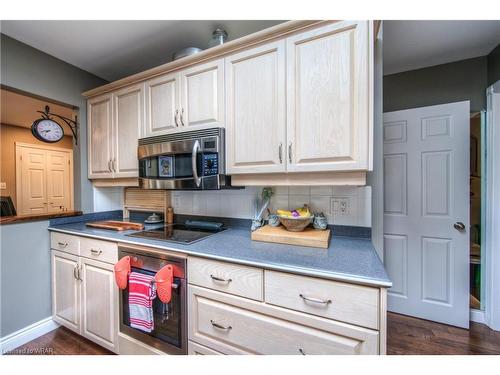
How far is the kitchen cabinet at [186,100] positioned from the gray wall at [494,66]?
215cm

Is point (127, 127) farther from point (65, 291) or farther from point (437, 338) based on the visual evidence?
point (437, 338)

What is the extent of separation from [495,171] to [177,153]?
2.47 meters

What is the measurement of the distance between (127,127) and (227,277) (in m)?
1.50

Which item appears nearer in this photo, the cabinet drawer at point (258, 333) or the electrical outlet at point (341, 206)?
the cabinet drawer at point (258, 333)

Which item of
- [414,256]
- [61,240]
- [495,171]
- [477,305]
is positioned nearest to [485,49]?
[495,171]

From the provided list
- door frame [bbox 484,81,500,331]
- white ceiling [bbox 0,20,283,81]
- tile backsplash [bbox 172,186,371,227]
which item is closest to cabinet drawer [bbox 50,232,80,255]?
tile backsplash [bbox 172,186,371,227]

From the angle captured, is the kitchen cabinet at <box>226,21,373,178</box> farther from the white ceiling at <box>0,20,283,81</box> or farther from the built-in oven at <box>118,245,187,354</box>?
the built-in oven at <box>118,245,187,354</box>

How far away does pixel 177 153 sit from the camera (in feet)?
4.97

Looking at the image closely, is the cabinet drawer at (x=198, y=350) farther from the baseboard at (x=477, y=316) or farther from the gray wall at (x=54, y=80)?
the baseboard at (x=477, y=316)

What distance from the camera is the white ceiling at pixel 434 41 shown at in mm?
1518

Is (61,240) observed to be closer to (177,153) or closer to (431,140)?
(177,153)

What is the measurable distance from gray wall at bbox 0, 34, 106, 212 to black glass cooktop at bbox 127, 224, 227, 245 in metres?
1.00

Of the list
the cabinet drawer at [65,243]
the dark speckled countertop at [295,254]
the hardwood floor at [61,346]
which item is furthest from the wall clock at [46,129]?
the hardwood floor at [61,346]

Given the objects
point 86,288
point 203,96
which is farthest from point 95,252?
point 203,96
